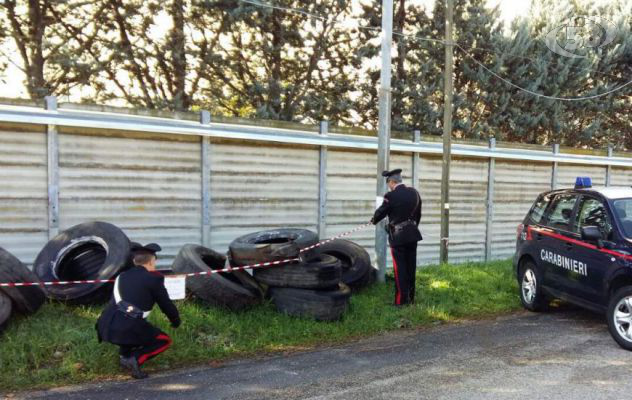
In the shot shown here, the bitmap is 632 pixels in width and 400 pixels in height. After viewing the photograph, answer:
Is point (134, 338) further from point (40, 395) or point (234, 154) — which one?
point (234, 154)

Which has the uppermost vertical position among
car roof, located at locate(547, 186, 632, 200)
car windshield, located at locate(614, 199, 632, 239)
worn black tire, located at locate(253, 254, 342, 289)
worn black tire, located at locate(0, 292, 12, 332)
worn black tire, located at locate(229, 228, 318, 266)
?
car roof, located at locate(547, 186, 632, 200)

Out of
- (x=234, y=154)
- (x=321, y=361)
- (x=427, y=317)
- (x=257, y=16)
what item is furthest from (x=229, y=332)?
(x=257, y=16)

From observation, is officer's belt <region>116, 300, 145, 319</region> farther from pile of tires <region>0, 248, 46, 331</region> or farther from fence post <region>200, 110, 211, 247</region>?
fence post <region>200, 110, 211, 247</region>

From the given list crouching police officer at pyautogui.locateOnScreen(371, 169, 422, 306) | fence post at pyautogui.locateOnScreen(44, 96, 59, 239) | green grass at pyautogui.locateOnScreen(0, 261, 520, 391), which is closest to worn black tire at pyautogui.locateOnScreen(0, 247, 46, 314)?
green grass at pyautogui.locateOnScreen(0, 261, 520, 391)

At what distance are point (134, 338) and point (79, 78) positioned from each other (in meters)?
11.5

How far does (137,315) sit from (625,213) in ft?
18.3

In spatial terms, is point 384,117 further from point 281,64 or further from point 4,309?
point 281,64

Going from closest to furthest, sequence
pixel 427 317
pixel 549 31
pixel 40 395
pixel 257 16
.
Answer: pixel 40 395 → pixel 427 317 → pixel 257 16 → pixel 549 31

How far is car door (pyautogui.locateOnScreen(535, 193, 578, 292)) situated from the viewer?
6.70m

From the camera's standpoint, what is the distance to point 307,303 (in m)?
6.38

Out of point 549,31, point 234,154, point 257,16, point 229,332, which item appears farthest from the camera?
point 549,31

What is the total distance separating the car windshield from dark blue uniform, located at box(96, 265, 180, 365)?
5067 millimetres

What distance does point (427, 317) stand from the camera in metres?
7.02

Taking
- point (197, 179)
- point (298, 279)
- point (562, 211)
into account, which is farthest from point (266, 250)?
point (562, 211)
